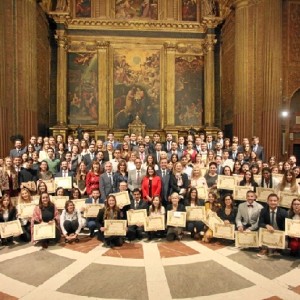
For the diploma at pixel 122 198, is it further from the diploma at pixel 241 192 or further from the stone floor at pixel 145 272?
the diploma at pixel 241 192

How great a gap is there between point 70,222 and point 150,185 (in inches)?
83.0

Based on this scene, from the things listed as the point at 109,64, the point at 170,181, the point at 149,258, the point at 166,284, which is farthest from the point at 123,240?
the point at 109,64

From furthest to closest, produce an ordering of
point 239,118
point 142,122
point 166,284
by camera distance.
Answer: point 142,122, point 239,118, point 166,284

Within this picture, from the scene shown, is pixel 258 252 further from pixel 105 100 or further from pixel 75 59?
pixel 75 59

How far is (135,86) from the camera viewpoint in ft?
66.7

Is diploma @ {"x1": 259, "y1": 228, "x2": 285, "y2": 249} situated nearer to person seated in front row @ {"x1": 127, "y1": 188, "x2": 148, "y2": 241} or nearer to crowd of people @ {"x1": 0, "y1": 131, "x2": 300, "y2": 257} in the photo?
→ crowd of people @ {"x1": 0, "y1": 131, "x2": 300, "y2": 257}

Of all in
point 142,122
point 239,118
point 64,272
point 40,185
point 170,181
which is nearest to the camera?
point 64,272

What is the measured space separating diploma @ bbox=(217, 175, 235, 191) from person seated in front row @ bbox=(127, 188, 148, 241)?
209 cm

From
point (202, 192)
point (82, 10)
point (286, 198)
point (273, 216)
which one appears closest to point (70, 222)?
point (202, 192)

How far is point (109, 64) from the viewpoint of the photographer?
2025 cm

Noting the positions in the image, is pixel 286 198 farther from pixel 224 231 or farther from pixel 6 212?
pixel 6 212

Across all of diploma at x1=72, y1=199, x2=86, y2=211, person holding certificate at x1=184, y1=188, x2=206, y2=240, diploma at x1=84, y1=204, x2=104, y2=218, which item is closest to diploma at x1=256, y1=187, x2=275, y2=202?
person holding certificate at x1=184, y1=188, x2=206, y2=240

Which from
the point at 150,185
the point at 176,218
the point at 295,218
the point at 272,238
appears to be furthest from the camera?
the point at 150,185

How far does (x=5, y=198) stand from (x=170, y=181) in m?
3.99
